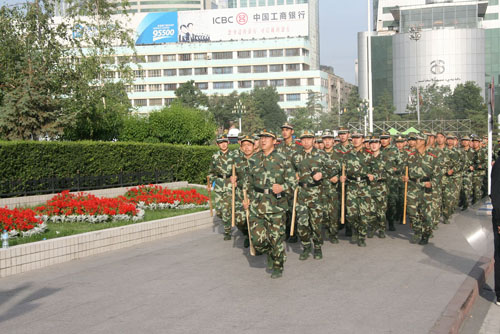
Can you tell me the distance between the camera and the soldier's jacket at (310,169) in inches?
414

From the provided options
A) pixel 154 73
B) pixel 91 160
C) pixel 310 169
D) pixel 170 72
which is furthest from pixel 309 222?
pixel 154 73

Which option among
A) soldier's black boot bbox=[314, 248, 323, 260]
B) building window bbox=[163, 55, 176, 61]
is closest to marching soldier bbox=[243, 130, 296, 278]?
soldier's black boot bbox=[314, 248, 323, 260]

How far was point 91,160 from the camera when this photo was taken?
17.7 m

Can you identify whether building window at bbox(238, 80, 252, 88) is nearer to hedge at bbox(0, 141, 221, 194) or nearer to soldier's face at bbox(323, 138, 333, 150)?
hedge at bbox(0, 141, 221, 194)

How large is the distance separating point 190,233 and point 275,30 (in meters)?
89.8

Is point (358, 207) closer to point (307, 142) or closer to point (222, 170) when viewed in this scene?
point (307, 142)

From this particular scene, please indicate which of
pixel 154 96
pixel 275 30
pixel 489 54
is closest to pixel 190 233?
pixel 275 30

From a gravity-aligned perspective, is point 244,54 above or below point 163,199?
→ above

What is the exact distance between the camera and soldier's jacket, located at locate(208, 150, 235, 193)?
1214cm

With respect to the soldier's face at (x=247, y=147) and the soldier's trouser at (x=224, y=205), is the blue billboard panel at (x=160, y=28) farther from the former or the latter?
the soldier's face at (x=247, y=147)

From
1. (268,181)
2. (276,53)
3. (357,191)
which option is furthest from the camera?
(276,53)

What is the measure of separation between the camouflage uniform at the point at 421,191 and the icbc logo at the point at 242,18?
90.9 metres

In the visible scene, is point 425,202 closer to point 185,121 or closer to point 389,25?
point 185,121

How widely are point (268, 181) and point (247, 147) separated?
7.66ft
